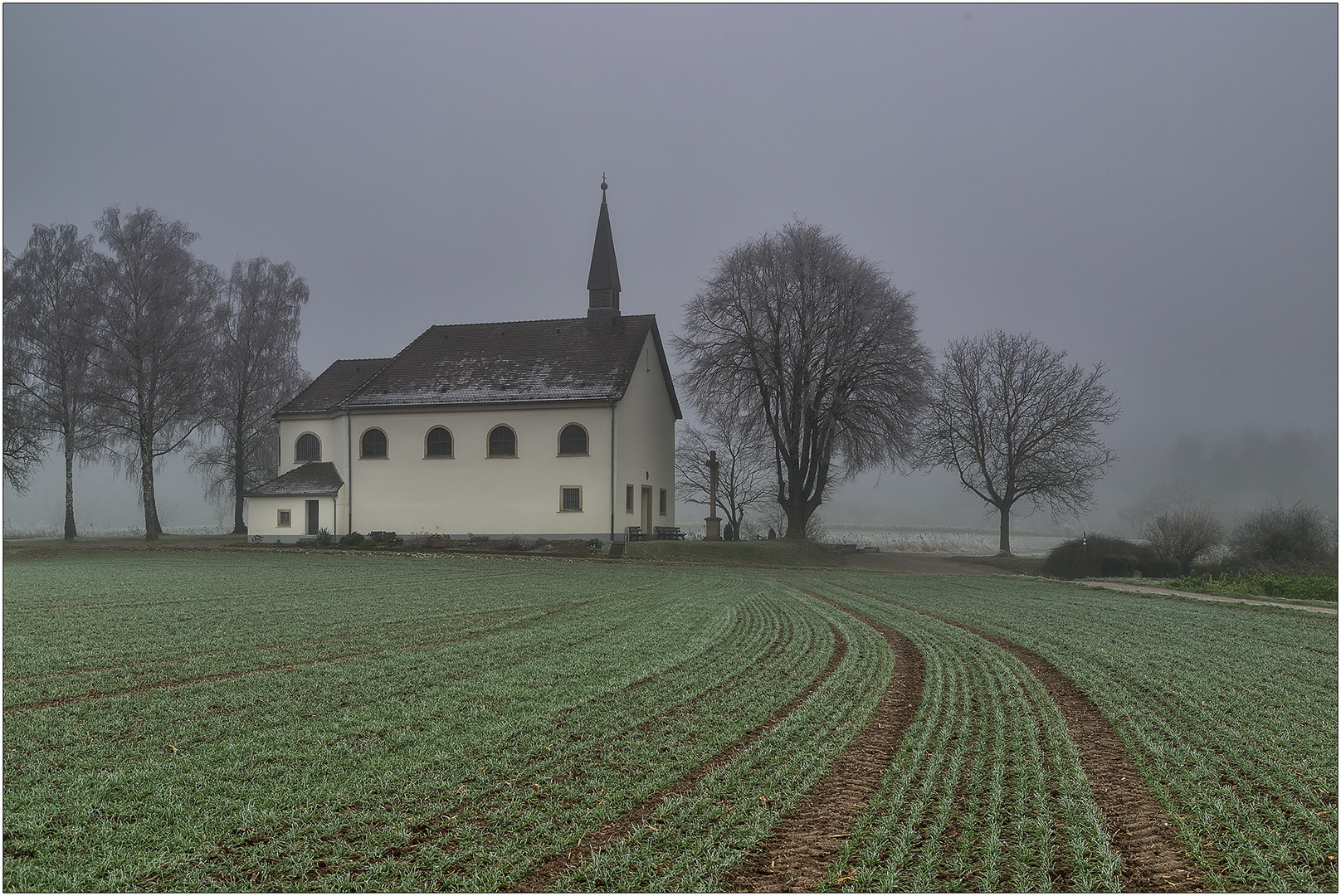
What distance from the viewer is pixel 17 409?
3266 centimetres

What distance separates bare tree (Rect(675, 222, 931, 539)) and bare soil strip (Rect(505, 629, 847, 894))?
27.8 meters

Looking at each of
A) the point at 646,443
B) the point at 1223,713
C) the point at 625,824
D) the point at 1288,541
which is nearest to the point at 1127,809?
the point at 625,824

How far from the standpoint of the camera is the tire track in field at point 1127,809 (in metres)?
3.81

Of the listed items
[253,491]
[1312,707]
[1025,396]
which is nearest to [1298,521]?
[1025,396]

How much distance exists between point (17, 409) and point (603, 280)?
24077 mm

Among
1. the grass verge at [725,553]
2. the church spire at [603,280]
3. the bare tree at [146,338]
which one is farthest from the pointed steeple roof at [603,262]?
the bare tree at [146,338]

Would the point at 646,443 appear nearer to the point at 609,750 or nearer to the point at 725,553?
the point at 725,553

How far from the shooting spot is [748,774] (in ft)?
16.5

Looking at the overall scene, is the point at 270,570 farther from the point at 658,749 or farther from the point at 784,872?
the point at 784,872

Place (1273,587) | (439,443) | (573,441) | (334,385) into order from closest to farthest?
(1273,587)
(573,441)
(439,443)
(334,385)

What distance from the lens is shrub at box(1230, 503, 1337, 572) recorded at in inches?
881

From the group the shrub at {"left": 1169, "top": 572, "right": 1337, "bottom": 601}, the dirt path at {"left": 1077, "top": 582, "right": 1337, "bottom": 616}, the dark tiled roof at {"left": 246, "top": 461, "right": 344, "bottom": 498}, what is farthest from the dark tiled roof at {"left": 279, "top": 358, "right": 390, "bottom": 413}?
the shrub at {"left": 1169, "top": 572, "right": 1337, "bottom": 601}

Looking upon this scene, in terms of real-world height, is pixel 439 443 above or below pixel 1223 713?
above

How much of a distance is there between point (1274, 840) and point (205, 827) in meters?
5.47
